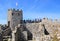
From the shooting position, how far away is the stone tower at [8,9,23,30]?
3182 inches

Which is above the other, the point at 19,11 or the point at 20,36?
the point at 19,11

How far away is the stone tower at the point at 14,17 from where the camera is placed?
80812 millimetres

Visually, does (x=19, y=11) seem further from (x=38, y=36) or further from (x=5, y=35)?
(x=38, y=36)

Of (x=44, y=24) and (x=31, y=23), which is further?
(x=31, y=23)

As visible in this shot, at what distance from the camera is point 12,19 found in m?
81.1

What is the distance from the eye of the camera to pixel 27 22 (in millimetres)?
81688

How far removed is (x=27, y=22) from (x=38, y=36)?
15.4 meters

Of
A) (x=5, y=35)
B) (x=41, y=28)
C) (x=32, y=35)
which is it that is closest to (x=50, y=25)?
(x=41, y=28)

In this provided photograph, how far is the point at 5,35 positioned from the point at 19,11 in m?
8.03

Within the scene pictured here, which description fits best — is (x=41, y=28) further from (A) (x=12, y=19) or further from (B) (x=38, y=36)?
(A) (x=12, y=19)

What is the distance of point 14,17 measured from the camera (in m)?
81.1

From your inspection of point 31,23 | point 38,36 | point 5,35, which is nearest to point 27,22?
point 31,23

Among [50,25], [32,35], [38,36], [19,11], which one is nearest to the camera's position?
[38,36]

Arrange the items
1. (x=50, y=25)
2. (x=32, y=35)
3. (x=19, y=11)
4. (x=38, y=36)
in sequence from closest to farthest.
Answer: (x=38, y=36), (x=50, y=25), (x=32, y=35), (x=19, y=11)
